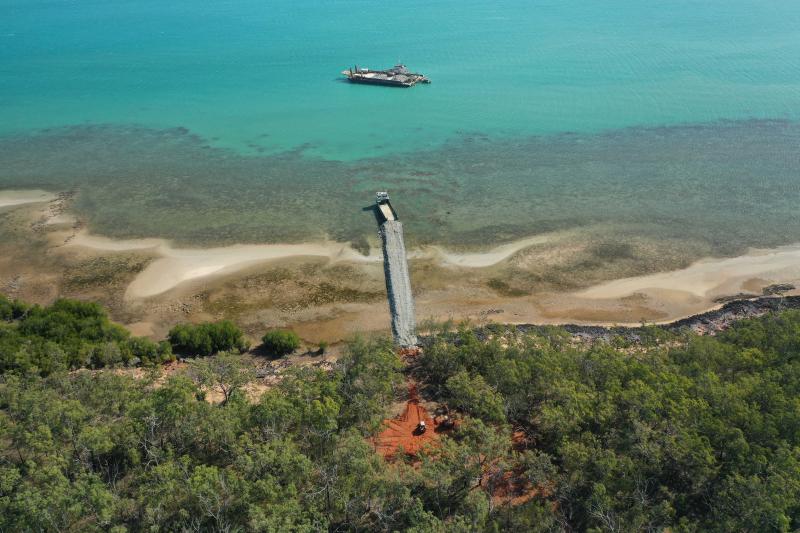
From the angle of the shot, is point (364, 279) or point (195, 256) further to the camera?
point (195, 256)

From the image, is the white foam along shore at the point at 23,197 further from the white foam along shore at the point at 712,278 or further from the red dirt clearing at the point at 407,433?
the white foam along shore at the point at 712,278

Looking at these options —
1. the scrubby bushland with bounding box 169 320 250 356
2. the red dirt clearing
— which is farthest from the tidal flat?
the red dirt clearing

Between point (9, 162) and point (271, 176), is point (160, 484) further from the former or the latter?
point (9, 162)

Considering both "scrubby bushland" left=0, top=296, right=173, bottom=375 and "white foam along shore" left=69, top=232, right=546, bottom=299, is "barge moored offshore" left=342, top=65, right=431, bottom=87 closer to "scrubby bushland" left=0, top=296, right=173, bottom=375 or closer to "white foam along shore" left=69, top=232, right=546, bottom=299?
"white foam along shore" left=69, top=232, right=546, bottom=299

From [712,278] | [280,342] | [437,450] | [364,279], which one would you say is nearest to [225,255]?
[364,279]

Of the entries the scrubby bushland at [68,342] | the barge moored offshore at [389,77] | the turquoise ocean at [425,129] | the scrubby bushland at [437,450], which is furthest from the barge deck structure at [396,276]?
the barge moored offshore at [389,77]

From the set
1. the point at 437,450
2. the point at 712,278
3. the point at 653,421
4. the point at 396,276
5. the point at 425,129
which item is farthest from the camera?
the point at 425,129

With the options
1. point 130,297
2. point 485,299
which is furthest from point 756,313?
point 130,297

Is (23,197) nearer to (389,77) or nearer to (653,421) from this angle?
(389,77)
